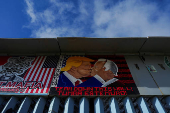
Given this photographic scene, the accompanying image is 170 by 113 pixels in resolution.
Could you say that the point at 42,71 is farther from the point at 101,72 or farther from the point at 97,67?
the point at 101,72

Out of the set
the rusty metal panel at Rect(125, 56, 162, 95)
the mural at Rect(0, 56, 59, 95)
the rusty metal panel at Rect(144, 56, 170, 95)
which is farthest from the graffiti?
the rusty metal panel at Rect(144, 56, 170, 95)

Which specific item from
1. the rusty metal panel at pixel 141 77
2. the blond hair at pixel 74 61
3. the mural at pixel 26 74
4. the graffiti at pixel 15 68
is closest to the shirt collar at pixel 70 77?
the blond hair at pixel 74 61

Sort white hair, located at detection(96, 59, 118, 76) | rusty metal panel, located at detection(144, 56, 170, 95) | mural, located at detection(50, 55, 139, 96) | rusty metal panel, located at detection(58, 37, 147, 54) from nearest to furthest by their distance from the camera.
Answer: mural, located at detection(50, 55, 139, 96)
rusty metal panel, located at detection(144, 56, 170, 95)
white hair, located at detection(96, 59, 118, 76)
rusty metal panel, located at detection(58, 37, 147, 54)

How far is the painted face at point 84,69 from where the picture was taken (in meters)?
4.27

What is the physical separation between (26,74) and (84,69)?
2.04 m

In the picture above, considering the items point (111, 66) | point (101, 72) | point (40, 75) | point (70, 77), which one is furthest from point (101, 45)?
point (40, 75)

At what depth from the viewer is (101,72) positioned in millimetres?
4312

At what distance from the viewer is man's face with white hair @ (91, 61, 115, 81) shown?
4.15m

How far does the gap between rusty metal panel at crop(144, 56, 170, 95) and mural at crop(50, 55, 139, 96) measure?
0.85 m

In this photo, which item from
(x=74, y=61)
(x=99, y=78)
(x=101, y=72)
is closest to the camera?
(x=99, y=78)

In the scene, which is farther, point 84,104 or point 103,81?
point 103,81

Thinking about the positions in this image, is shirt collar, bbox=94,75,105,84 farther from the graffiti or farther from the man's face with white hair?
the graffiti

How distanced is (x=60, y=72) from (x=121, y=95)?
2.14m

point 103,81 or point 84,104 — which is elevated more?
point 103,81
